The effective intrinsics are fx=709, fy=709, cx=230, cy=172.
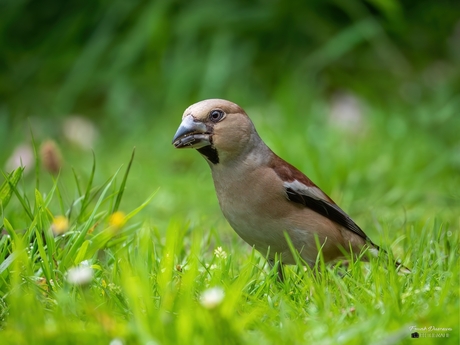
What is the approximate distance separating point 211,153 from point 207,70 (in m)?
3.82

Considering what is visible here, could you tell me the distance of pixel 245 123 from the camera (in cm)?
332

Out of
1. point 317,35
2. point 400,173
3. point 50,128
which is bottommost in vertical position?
point 400,173

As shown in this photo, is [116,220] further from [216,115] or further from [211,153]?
[216,115]

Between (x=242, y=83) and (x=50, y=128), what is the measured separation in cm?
A: 196

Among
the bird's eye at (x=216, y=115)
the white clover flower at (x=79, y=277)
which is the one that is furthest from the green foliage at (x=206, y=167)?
the bird's eye at (x=216, y=115)

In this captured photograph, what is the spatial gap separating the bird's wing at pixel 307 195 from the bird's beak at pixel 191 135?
366mm

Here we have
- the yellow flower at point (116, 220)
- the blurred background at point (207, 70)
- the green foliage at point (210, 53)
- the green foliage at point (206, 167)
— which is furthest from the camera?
the green foliage at point (210, 53)

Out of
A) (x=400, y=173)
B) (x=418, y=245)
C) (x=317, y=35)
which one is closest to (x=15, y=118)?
(x=317, y=35)

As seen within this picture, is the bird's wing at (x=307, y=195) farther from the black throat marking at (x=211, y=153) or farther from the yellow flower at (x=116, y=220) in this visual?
the yellow flower at (x=116, y=220)

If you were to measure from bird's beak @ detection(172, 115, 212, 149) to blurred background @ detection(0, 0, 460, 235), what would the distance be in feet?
8.81

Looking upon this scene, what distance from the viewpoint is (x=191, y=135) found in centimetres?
315

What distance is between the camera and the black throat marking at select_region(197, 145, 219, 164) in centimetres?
322

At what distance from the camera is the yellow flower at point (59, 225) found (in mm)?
3072

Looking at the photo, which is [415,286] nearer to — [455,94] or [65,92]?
[455,94]
